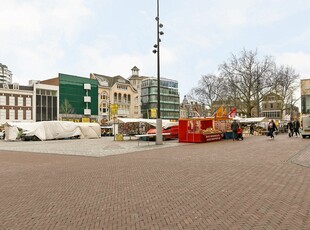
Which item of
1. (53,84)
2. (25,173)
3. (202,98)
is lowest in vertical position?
(25,173)

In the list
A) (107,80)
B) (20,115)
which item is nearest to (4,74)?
(107,80)

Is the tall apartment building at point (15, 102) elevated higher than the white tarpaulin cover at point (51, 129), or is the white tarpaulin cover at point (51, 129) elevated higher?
the tall apartment building at point (15, 102)

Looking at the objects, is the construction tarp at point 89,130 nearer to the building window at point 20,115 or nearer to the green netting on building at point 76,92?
the building window at point 20,115

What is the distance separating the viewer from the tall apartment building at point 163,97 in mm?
105750

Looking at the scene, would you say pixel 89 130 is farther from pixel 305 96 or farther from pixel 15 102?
pixel 305 96

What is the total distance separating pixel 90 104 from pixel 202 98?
104 ft

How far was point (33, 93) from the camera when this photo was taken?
64500 mm

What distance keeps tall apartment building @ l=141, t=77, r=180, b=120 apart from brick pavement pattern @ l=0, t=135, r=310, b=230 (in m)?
94.5

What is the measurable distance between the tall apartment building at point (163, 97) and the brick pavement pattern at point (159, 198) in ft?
310

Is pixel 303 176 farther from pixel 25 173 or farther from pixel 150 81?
pixel 150 81

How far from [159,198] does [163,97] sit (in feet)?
333

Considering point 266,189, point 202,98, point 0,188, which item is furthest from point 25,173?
point 202,98

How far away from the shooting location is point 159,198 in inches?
238

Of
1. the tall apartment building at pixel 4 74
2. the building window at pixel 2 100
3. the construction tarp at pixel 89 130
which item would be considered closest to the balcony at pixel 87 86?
the building window at pixel 2 100
